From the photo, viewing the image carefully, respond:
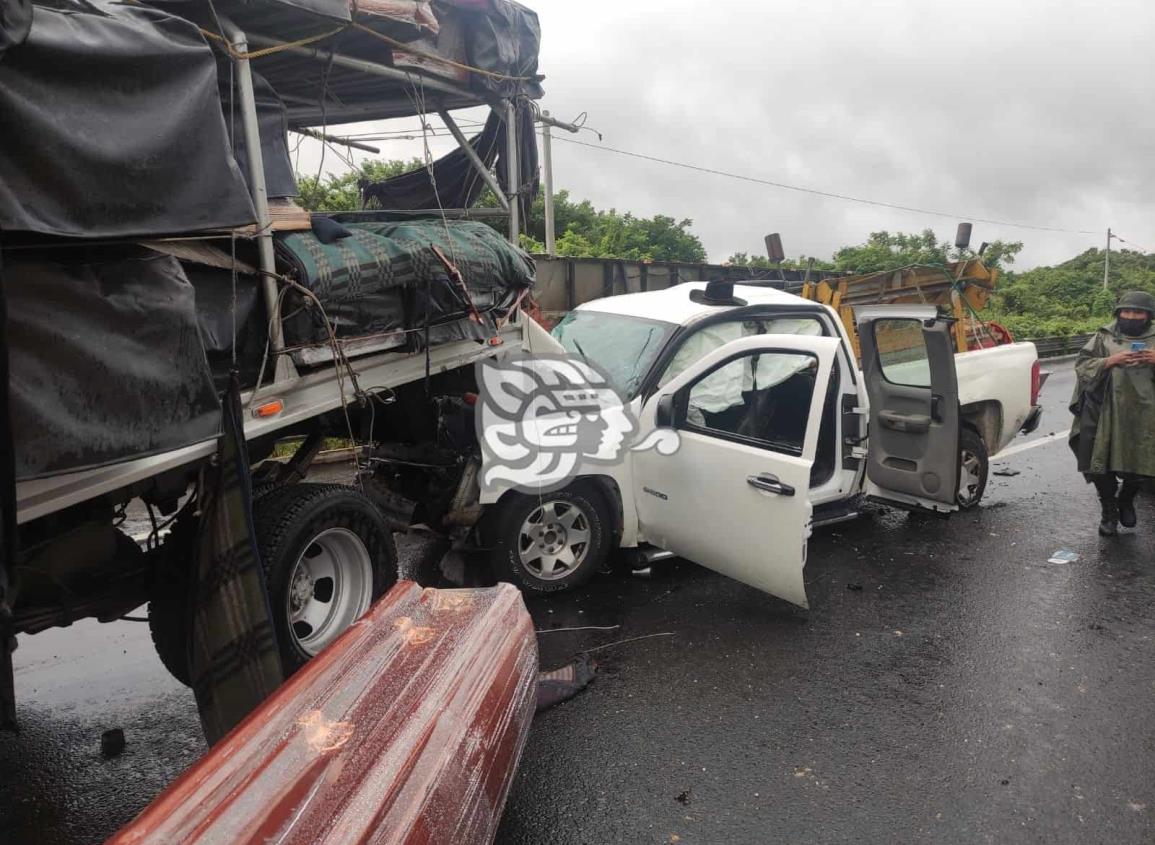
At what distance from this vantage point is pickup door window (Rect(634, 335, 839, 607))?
149 inches

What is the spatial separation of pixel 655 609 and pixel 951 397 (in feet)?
8.45

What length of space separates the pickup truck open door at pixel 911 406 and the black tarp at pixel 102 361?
4.19 m

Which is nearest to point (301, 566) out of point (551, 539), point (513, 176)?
point (551, 539)

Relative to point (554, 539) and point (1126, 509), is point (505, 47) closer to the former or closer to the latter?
point (554, 539)

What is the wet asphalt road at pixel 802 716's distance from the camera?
2.69m

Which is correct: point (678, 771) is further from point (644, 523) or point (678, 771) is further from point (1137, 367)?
point (1137, 367)

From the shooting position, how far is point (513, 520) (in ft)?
13.7

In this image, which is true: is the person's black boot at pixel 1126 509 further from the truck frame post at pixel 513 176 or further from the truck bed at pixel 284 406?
the truck frame post at pixel 513 176

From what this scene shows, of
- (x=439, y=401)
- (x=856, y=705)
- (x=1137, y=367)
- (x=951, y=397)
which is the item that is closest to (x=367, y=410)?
(x=439, y=401)

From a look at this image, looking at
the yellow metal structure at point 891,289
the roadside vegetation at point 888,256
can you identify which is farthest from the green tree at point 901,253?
the yellow metal structure at point 891,289

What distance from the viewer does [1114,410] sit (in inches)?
205

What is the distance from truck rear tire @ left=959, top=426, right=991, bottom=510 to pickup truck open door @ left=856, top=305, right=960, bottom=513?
2.56 ft

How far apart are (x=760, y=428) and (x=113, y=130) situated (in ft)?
13.9

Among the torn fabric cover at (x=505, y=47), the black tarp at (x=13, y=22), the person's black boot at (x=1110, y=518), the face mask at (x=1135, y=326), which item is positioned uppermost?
the torn fabric cover at (x=505, y=47)
